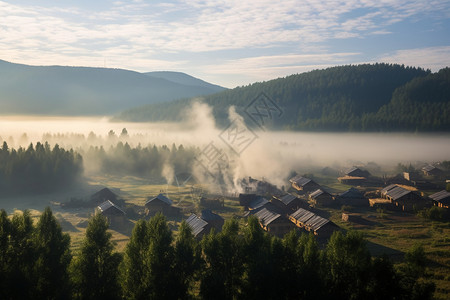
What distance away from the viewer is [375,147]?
172500mm

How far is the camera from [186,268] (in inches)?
1114

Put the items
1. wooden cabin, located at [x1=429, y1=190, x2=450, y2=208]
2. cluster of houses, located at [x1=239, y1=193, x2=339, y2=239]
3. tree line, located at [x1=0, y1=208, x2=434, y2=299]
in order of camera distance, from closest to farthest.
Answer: tree line, located at [x1=0, y1=208, x2=434, y2=299]
cluster of houses, located at [x1=239, y1=193, x2=339, y2=239]
wooden cabin, located at [x1=429, y1=190, x2=450, y2=208]

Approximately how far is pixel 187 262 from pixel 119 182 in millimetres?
85300

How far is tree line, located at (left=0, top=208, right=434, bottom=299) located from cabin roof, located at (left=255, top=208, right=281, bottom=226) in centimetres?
2596

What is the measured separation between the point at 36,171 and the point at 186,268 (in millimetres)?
75373

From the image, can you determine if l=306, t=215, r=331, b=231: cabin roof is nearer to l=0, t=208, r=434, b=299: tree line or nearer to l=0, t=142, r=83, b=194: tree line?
l=0, t=208, r=434, b=299: tree line

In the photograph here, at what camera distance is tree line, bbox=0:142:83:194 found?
8638 centimetres

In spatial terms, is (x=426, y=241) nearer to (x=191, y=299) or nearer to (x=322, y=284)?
(x=322, y=284)

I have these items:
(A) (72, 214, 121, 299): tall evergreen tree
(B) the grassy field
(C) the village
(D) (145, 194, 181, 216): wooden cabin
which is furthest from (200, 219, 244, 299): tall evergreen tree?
(D) (145, 194, 181, 216): wooden cabin

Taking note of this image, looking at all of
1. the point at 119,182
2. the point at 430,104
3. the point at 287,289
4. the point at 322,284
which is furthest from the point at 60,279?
the point at 430,104

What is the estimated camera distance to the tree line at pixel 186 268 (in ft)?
86.2

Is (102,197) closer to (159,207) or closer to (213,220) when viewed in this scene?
(159,207)

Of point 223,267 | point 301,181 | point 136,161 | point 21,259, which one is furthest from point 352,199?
point 136,161

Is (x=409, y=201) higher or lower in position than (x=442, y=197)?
lower
